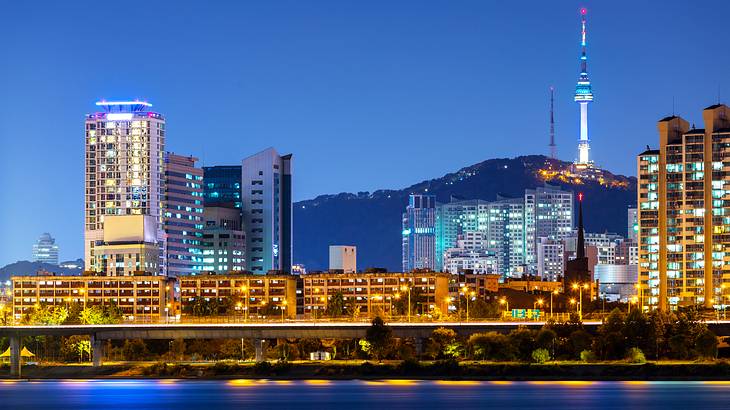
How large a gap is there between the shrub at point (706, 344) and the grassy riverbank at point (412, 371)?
2232 mm

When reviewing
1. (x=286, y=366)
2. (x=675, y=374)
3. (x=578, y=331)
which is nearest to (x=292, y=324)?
(x=286, y=366)

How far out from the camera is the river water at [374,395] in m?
135

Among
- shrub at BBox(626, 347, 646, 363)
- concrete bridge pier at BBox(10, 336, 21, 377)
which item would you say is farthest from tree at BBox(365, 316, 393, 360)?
concrete bridge pier at BBox(10, 336, 21, 377)

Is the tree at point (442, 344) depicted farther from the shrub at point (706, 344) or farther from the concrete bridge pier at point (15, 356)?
the concrete bridge pier at point (15, 356)

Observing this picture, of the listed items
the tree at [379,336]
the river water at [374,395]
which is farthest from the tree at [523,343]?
the tree at [379,336]

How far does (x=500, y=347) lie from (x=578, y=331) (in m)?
8.48

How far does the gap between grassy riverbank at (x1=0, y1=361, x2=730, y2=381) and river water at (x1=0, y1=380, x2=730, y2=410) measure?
10.1 ft

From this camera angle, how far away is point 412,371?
163 m

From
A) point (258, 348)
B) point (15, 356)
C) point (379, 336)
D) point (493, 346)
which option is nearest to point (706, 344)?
point (493, 346)

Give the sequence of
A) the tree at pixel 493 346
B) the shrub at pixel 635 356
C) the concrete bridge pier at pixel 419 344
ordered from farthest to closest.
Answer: the concrete bridge pier at pixel 419 344, the tree at pixel 493 346, the shrub at pixel 635 356

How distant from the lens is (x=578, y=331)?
6442 inches

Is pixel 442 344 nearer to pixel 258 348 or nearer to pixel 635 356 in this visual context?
pixel 635 356

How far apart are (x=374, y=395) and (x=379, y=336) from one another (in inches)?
1037

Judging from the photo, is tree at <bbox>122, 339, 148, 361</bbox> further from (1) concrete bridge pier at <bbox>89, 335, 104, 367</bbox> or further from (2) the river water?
(2) the river water
